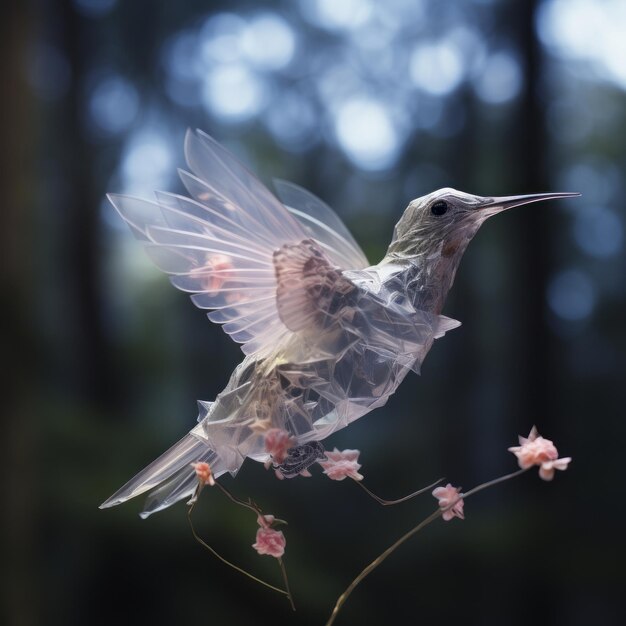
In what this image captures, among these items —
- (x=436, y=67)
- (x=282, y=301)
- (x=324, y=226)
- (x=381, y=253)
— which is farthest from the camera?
(x=436, y=67)

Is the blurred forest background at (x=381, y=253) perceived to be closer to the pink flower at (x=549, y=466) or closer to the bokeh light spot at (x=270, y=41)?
the bokeh light spot at (x=270, y=41)

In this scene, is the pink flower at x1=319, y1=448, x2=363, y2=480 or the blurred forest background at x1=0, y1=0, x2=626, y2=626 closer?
the pink flower at x1=319, y1=448, x2=363, y2=480

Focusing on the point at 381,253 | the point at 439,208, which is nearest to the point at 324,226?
the point at 439,208

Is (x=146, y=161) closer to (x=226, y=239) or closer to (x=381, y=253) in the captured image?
(x=381, y=253)

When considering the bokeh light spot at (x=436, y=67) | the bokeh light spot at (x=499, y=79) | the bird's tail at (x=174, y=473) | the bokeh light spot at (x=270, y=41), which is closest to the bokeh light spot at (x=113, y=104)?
the bokeh light spot at (x=270, y=41)

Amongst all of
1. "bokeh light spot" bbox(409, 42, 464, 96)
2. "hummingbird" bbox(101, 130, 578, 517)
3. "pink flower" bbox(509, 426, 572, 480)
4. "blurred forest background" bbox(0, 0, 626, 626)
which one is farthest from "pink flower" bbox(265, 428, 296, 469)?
Result: "bokeh light spot" bbox(409, 42, 464, 96)

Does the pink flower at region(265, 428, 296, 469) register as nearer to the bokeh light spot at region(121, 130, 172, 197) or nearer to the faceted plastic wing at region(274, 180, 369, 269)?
the faceted plastic wing at region(274, 180, 369, 269)
